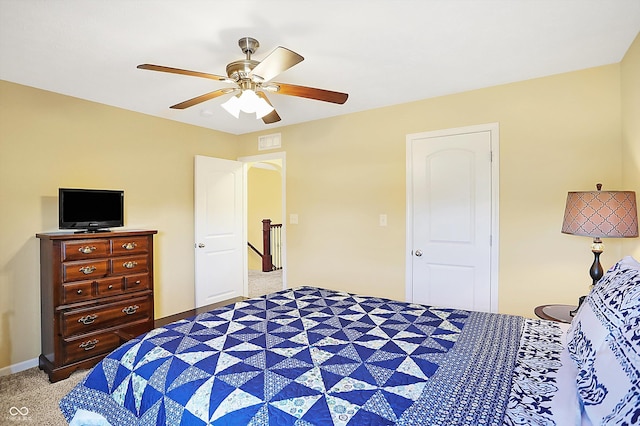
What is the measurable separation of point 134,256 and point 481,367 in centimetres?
299

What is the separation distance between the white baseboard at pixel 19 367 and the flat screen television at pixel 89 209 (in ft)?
3.83

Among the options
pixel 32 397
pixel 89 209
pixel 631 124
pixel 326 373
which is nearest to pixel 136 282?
pixel 89 209

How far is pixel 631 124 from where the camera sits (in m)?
2.24

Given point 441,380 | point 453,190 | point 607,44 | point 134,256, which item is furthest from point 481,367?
point 134,256

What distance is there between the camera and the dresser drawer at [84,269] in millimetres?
2711

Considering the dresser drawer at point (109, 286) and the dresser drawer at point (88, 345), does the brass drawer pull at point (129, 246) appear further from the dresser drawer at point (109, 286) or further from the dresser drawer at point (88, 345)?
the dresser drawer at point (88, 345)

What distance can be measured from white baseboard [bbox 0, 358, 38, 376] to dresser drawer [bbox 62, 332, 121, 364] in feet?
1.60

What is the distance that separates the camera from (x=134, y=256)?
3.14 meters

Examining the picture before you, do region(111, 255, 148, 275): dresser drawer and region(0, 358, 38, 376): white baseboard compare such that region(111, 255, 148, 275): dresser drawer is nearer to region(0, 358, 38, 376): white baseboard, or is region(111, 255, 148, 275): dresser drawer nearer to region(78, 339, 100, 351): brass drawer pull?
region(78, 339, 100, 351): brass drawer pull

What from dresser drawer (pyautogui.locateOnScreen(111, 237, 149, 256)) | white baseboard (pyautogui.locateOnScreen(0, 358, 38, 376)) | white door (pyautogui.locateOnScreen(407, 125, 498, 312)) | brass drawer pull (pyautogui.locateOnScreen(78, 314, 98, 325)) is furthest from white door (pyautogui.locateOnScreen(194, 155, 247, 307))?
white door (pyautogui.locateOnScreen(407, 125, 498, 312))

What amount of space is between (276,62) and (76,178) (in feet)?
8.28

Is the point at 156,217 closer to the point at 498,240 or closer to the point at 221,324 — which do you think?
the point at 221,324

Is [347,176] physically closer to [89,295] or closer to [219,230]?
[219,230]

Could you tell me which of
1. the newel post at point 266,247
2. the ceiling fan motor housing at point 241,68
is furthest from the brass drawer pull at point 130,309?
the newel post at point 266,247
